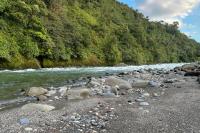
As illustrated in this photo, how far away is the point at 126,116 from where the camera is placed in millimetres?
10219

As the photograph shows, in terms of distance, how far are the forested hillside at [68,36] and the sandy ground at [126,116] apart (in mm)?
34461

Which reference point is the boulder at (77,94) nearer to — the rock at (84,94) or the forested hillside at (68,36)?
the rock at (84,94)

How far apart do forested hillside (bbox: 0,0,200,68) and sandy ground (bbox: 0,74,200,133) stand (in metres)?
34.5

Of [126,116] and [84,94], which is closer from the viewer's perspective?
[126,116]

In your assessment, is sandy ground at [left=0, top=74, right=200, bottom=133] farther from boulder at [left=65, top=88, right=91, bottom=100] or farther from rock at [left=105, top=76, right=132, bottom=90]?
rock at [left=105, top=76, right=132, bottom=90]

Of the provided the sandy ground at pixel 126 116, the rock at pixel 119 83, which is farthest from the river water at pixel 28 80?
the sandy ground at pixel 126 116

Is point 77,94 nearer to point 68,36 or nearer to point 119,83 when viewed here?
point 119,83

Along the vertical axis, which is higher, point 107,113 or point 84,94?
point 84,94

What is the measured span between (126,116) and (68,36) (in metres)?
53.4

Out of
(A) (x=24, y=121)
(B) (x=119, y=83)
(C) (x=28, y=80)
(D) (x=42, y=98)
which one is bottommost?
(A) (x=24, y=121)

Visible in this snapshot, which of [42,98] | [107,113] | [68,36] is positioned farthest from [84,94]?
[68,36]

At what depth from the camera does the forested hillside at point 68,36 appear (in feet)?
165

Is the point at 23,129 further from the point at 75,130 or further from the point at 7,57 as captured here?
the point at 7,57

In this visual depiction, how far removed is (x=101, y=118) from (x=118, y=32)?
8218 cm
